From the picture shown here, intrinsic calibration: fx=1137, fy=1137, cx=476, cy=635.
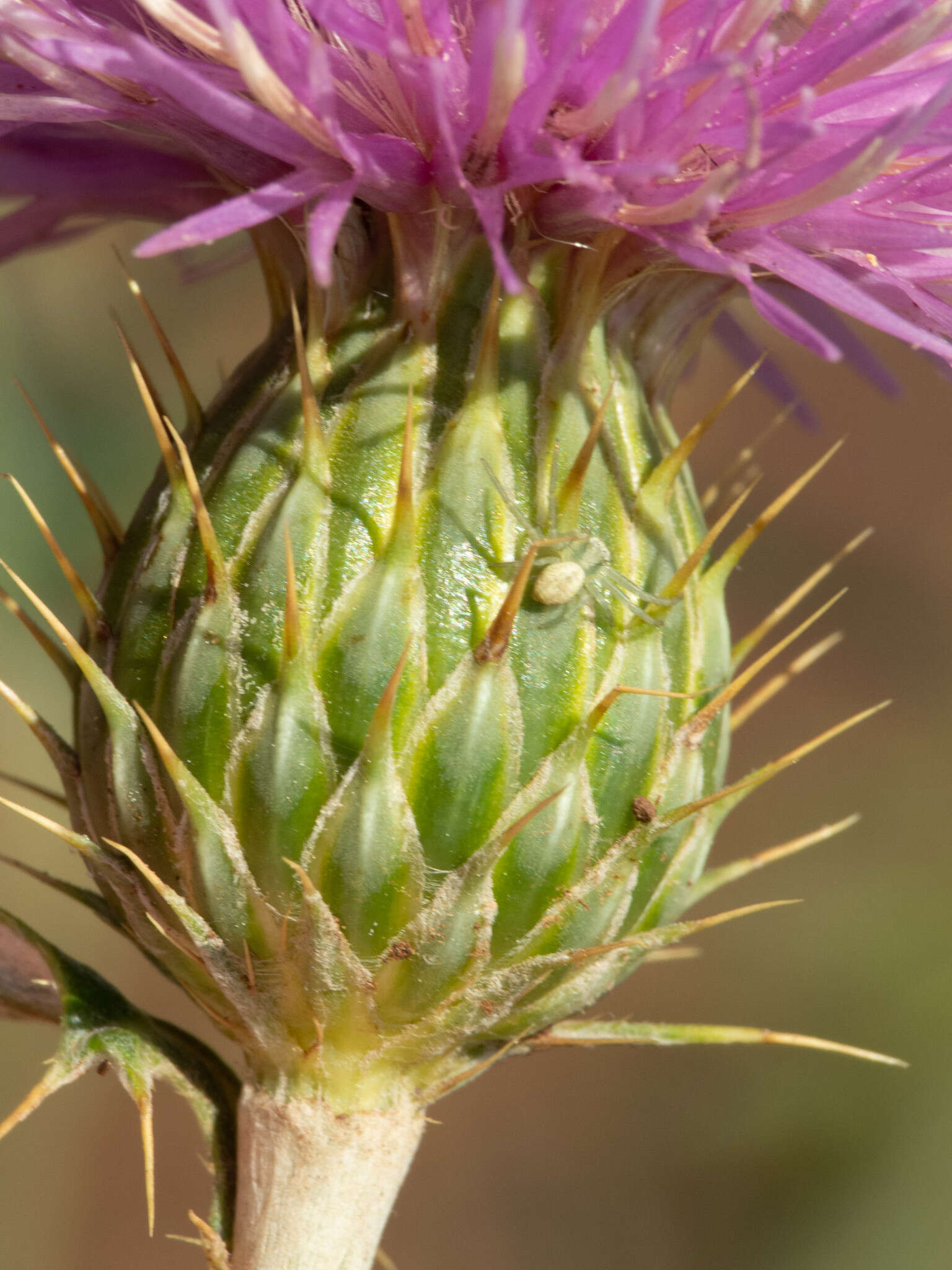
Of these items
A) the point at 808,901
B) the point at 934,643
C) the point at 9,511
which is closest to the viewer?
the point at 9,511

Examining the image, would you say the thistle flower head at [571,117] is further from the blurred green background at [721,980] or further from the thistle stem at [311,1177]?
the blurred green background at [721,980]

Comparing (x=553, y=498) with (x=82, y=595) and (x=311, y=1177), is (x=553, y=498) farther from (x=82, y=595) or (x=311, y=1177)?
(x=311, y=1177)

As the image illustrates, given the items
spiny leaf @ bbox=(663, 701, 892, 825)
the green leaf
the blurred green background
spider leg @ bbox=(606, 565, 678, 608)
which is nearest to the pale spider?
spider leg @ bbox=(606, 565, 678, 608)

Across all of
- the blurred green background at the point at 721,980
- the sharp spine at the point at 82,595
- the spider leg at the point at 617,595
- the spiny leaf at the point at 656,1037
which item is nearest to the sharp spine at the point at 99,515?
the sharp spine at the point at 82,595

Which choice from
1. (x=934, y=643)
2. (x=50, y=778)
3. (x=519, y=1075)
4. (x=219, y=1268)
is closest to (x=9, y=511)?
(x=50, y=778)

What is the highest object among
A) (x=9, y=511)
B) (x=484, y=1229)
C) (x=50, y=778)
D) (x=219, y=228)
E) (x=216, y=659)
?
(x=9, y=511)

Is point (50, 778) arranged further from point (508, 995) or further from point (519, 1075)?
point (508, 995)

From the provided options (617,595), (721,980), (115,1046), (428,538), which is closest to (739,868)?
(617,595)
